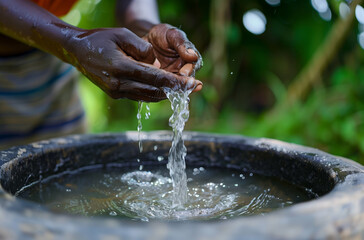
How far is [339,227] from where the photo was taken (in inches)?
30.9

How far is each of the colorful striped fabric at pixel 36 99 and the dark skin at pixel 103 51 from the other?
22.2 inches

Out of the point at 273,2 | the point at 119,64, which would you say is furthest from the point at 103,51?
the point at 273,2

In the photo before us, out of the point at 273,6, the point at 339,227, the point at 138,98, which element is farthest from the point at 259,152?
the point at 273,6

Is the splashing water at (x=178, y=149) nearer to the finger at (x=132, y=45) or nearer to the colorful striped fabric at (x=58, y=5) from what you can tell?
the finger at (x=132, y=45)

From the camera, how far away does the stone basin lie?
2.30ft

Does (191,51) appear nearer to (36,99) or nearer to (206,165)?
(206,165)

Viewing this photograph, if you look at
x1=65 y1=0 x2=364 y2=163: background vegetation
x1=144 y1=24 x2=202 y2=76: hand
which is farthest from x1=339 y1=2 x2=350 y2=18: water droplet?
x1=144 y1=24 x2=202 y2=76: hand

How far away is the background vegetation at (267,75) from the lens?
348 centimetres

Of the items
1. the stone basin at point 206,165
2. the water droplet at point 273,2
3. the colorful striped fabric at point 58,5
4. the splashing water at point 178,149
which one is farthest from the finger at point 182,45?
the water droplet at point 273,2

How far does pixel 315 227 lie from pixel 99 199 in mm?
779

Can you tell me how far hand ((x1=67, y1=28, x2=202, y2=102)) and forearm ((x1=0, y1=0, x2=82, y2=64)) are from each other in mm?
43

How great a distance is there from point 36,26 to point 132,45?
333mm

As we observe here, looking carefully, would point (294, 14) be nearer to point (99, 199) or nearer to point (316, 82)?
point (316, 82)

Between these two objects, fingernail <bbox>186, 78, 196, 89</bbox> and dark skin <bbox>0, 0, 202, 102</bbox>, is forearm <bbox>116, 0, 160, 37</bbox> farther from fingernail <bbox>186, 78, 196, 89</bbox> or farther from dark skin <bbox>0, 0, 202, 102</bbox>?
fingernail <bbox>186, 78, 196, 89</bbox>
